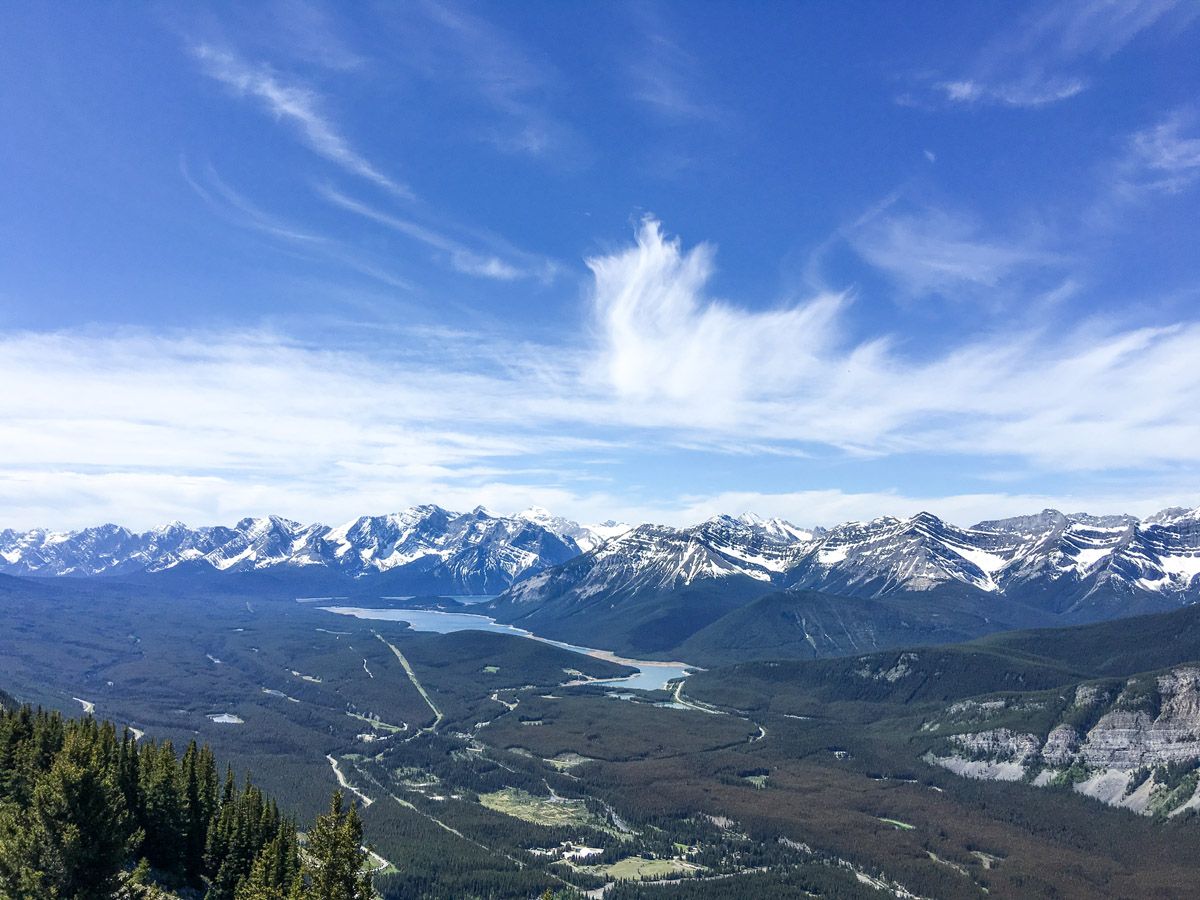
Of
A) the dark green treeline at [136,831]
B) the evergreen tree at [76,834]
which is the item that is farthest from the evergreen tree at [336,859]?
the evergreen tree at [76,834]

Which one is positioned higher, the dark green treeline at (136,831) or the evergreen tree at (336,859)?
the evergreen tree at (336,859)

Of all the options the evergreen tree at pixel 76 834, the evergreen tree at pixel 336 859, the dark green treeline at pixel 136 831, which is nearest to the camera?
the evergreen tree at pixel 336 859

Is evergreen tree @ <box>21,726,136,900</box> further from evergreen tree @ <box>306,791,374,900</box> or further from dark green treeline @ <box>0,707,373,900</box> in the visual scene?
evergreen tree @ <box>306,791,374,900</box>

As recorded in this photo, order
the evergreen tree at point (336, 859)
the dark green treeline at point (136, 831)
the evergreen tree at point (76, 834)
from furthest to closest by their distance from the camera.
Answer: the evergreen tree at point (76, 834) → the dark green treeline at point (136, 831) → the evergreen tree at point (336, 859)

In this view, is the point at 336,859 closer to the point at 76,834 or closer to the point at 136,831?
the point at 76,834

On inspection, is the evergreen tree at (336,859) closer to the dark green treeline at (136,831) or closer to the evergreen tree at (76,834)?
the dark green treeline at (136,831)

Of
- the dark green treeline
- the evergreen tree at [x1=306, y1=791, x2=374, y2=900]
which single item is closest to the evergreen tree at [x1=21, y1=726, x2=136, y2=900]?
the dark green treeline

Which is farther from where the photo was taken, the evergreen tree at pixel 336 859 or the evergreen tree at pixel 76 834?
the evergreen tree at pixel 76 834

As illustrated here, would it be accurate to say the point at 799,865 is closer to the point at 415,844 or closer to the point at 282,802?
the point at 415,844
